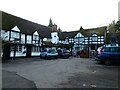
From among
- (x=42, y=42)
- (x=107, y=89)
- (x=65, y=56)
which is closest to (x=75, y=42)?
(x=42, y=42)

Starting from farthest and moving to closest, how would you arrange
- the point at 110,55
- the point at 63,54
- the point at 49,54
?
1. the point at 63,54
2. the point at 49,54
3. the point at 110,55

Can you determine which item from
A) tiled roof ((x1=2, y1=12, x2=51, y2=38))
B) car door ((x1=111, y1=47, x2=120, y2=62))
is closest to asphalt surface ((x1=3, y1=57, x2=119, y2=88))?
car door ((x1=111, y1=47, x2=120, y2=62))

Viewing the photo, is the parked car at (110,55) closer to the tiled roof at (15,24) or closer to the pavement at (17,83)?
the pavement at (17,83)

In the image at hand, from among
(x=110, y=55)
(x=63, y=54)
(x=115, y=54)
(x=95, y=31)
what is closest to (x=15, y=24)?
(x=63, y=54)

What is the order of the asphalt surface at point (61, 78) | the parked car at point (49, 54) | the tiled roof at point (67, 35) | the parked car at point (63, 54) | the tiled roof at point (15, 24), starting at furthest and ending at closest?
1. the tiled roof at point (67, 35)
2. the parked car at point (63, 54)
3. the parked car at point (49, 54)
4. the tiled roof at point (15, 24)
5. the asphalt surface at point (61, 78)

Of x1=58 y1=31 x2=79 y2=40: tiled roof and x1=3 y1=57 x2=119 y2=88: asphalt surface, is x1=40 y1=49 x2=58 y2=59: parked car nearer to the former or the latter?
x1=3 y1=57 x2=119 y2=88: asphalt surface

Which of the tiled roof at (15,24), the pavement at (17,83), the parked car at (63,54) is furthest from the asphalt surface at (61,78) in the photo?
the parked car at (63,54)

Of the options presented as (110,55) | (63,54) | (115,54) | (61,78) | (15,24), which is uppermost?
(15,24)

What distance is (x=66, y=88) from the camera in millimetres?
6391

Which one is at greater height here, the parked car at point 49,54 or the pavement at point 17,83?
the parked car at point 49,54

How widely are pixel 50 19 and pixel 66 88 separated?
78733mm

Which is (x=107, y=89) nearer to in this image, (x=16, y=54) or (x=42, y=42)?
(x=16, y=54)

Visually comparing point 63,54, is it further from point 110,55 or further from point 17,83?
point 17,83

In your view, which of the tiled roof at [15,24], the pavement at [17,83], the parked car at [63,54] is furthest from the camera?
the parked car at [63,54]
